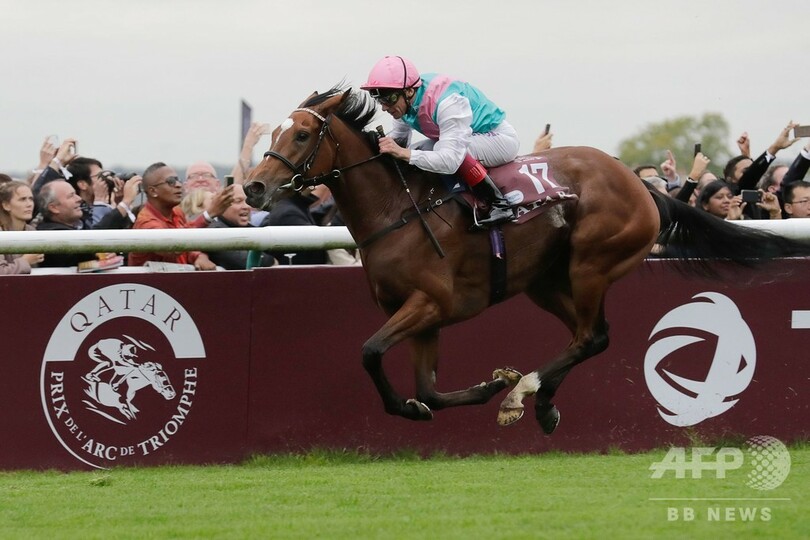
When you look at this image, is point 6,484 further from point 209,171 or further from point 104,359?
point 209,171

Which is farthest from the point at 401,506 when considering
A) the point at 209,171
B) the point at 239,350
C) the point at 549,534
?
the point at 209,171

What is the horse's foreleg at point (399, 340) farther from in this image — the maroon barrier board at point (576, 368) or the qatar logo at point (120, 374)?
the qatar logo at point (120, 374)

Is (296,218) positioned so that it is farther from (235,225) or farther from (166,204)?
(166,204)

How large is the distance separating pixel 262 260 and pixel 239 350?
0.75m

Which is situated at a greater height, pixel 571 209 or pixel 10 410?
pixel 571 209

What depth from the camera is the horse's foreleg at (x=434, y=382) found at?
6766 millimetres

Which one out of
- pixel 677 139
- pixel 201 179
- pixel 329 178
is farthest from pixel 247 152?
pixel 677 139

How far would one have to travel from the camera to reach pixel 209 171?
31.1 ft

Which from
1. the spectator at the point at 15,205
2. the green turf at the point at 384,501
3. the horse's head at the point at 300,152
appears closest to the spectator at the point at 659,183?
the green turf at the point at 384,501

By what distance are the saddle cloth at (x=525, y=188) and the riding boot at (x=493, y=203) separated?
1.5 inches

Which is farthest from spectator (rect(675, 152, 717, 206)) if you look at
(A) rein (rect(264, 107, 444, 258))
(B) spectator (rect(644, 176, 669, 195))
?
(A) rein (rect(264, 107, 444, 258))

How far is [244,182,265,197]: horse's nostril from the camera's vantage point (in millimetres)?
6379

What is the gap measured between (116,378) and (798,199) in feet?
16.1

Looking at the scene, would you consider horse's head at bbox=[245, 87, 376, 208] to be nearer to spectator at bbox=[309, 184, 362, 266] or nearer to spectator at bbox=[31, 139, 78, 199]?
spectator at bbox=[309, 184, 362, 266]
